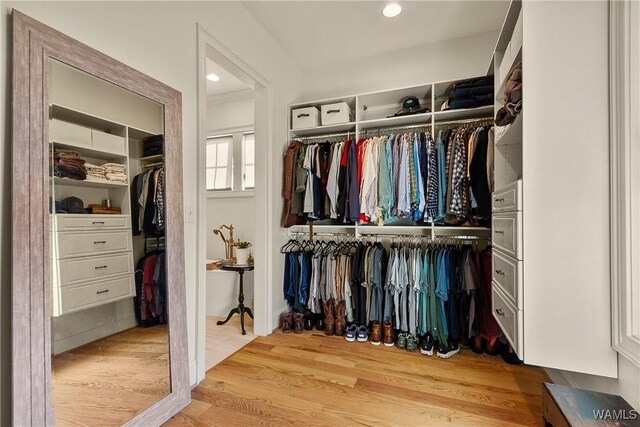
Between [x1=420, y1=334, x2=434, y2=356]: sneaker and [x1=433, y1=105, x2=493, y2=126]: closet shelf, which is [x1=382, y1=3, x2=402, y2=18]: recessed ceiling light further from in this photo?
[x1=420, y1=334, x2=434, y2=356]: sneaker

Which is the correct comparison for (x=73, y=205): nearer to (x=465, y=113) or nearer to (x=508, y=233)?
(x=508, y=233)

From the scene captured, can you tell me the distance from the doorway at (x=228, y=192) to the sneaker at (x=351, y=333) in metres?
0.75

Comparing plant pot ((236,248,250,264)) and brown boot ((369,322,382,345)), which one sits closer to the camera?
brown boot ((369,322,382,345))

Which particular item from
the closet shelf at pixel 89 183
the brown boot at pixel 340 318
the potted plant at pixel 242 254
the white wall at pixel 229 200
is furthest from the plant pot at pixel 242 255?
the closet shelf at pixel 89 183

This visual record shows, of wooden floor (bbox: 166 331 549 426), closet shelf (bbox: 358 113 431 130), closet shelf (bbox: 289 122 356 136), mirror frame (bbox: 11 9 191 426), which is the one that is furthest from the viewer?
closet shelf (bbox: 289 122 356 136)

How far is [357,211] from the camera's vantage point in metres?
2.47

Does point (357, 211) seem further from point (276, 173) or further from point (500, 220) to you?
point (500, 220)

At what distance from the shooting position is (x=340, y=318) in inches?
104

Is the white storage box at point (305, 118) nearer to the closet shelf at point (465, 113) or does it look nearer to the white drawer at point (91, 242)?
the closet shelf at point (465, 113)

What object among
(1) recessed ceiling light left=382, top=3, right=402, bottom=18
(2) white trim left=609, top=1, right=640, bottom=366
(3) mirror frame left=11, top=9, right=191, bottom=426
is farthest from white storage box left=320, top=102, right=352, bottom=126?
(3) mirror frame left=11, top=9, right=191, bottom=426

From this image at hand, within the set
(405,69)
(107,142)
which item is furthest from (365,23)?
(107,142)

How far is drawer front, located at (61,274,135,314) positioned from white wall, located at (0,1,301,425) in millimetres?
175

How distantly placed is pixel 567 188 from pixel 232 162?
346 centimetres

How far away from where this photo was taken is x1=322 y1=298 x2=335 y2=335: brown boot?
8.68 ft
